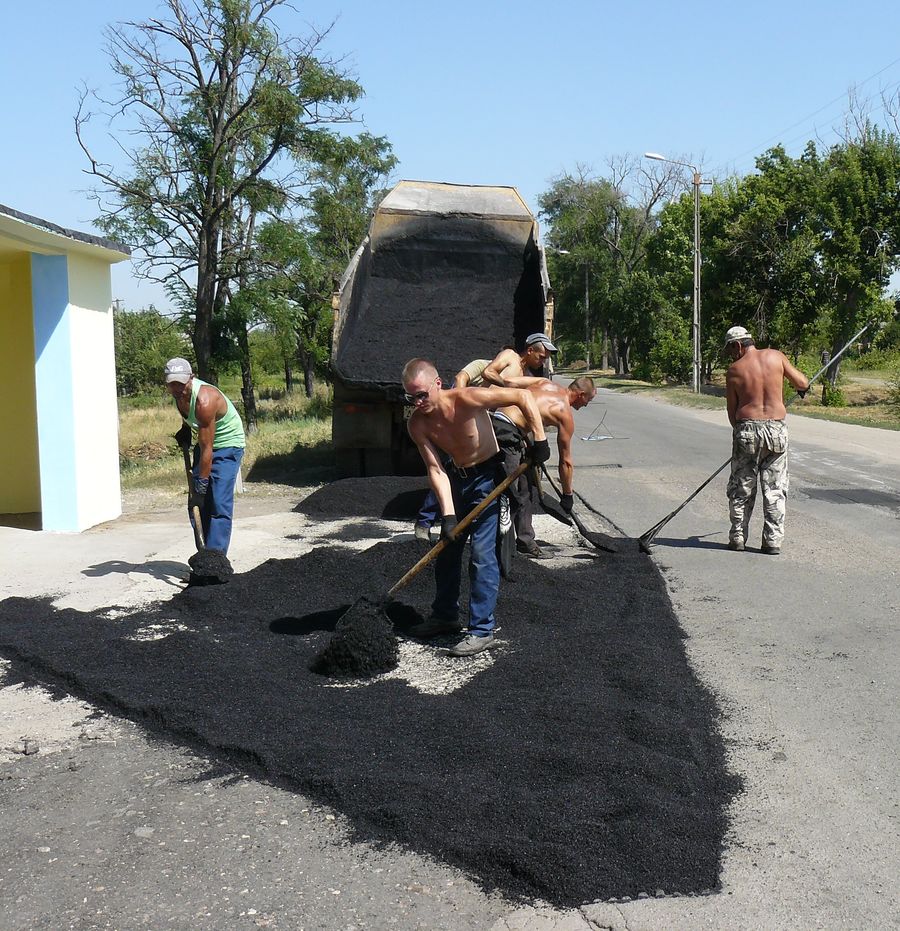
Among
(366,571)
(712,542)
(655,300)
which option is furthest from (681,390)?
(366,571)

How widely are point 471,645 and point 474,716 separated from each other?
974 millimetres

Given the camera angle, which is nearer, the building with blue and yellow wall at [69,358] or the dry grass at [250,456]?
the building with blue and yellow wall at [69,358]

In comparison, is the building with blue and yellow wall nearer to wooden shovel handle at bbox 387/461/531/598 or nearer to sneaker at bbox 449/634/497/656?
wooden shovel handle at bbox 387/461/531/598

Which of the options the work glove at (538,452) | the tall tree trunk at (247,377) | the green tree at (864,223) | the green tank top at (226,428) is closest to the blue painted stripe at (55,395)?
the green tank top at (226,428)

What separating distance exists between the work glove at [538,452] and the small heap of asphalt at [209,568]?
2421 mm

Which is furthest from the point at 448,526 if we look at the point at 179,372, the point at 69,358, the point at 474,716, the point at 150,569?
the point at 69,358

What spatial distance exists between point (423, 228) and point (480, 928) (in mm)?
10394

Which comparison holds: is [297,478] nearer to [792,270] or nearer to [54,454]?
[54,454]

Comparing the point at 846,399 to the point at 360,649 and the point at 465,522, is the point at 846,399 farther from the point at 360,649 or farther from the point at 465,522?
the point at 360,649

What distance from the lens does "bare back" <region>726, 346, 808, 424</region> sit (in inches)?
311

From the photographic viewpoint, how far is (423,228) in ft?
40.7

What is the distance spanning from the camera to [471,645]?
17.6 feet

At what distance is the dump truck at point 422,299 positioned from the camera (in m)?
11.2

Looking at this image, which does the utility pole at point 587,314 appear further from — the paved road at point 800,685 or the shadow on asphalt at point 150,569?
the shadow on asphalt at point 150,569
